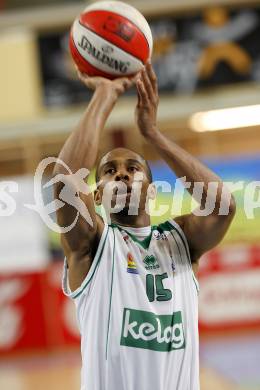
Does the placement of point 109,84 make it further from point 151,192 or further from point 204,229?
point 204,229

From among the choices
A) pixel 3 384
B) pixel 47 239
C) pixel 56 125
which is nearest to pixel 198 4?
pixel 56 125

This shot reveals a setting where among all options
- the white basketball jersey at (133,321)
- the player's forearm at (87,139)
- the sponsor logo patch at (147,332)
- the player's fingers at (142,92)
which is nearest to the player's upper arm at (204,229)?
the white basketball jersey at (133,321)

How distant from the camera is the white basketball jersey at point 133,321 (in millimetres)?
3488

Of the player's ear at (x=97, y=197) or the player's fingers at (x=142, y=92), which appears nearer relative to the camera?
the player's fingers at (x=142, y=92)

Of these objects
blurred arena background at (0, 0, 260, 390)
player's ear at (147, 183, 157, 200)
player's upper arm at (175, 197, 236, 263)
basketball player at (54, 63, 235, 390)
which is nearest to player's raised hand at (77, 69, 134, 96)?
basketball player at (54, 63, 235, 390)

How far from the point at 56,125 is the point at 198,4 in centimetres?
334

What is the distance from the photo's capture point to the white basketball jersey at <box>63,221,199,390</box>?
3488 millimetres

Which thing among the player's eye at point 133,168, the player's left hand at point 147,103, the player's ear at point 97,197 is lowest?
the player's ear at point 97,197

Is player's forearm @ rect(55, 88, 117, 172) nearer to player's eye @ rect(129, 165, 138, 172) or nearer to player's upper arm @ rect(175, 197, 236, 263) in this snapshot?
player's eye @ rect(129, 165, 138, 172)

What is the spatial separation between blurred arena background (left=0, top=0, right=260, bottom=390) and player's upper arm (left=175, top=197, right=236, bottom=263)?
23.3ft

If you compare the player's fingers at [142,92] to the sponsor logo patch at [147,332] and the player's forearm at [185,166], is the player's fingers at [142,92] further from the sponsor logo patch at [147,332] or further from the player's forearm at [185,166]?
the sponsor logo patch at [147,332]

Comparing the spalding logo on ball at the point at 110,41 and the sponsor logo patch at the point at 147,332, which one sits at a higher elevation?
the spalding logo on ball at the point at 110,41

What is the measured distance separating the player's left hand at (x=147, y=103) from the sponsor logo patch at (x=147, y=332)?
2.80 feet

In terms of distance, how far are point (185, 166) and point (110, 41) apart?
697mm
